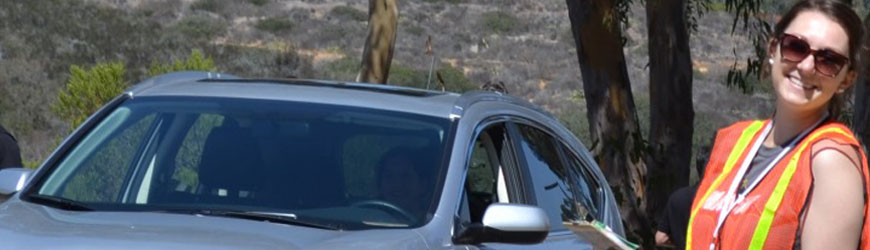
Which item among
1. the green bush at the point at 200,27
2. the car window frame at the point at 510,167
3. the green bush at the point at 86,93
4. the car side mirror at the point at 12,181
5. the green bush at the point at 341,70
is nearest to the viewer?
the car side mirror at the point at 12,181

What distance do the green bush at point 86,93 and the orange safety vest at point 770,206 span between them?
56.1 ft

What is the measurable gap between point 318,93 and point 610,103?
8.19 metres

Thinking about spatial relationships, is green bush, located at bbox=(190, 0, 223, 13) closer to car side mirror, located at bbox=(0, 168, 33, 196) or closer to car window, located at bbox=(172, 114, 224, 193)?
car window, located at bbox=(172, 114, 224, 193)

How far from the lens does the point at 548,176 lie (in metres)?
6.38

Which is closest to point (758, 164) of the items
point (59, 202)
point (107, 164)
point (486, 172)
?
point (486, 172)

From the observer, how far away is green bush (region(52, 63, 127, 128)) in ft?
68.0

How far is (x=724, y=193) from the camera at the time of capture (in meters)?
3.96

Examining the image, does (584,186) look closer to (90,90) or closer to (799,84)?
(799,84)

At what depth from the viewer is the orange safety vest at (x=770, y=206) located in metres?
3.76

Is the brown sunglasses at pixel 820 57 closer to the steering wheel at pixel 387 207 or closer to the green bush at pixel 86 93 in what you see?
the steering wheel at pixel 387 207

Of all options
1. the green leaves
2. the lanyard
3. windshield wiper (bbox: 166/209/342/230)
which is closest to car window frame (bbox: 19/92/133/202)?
windshield wiper (bbox: 166/209/342/230)

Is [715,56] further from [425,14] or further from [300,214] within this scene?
[300,214]

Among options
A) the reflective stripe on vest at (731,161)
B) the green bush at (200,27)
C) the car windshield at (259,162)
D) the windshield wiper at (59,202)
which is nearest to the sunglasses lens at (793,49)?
the reflective stripe on vest at (731,161)

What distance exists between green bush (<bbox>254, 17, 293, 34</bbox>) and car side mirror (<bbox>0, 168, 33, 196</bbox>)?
39057 millimetres
